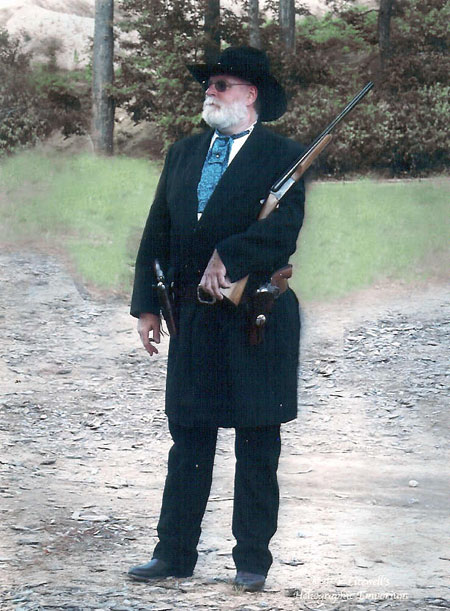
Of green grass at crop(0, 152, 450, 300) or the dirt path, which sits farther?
green grass at crop(0, 152, 450, 300)

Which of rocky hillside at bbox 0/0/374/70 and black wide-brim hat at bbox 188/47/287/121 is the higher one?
rocky hillside at bbox 0/0/374/70

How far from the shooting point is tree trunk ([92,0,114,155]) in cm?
1833

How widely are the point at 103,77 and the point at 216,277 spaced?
14.8m

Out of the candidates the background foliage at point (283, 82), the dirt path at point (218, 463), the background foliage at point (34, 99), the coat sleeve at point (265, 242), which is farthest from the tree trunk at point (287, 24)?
the coat sleeve at point (265, 242)

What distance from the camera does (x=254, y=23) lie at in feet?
64.2

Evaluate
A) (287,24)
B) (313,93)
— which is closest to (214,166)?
(313,93)

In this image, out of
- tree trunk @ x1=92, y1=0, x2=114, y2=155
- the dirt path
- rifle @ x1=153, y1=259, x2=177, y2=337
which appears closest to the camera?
rifle @ x1=153, y1=259, x2=177, y2=337

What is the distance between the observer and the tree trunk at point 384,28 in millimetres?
20534

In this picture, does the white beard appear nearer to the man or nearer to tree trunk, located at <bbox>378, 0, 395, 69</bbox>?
the man

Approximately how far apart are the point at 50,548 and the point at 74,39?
59.5 ft

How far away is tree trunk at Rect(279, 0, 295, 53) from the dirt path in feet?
26.6

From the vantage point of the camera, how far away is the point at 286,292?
475cm

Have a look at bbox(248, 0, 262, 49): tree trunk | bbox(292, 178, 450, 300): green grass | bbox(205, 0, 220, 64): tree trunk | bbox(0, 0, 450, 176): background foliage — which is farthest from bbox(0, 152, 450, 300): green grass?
bbox(248, 0, 262, 49): tree trunk

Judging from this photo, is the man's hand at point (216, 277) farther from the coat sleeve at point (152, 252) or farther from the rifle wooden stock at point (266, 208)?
the coat sleeve at point (152, 252)
